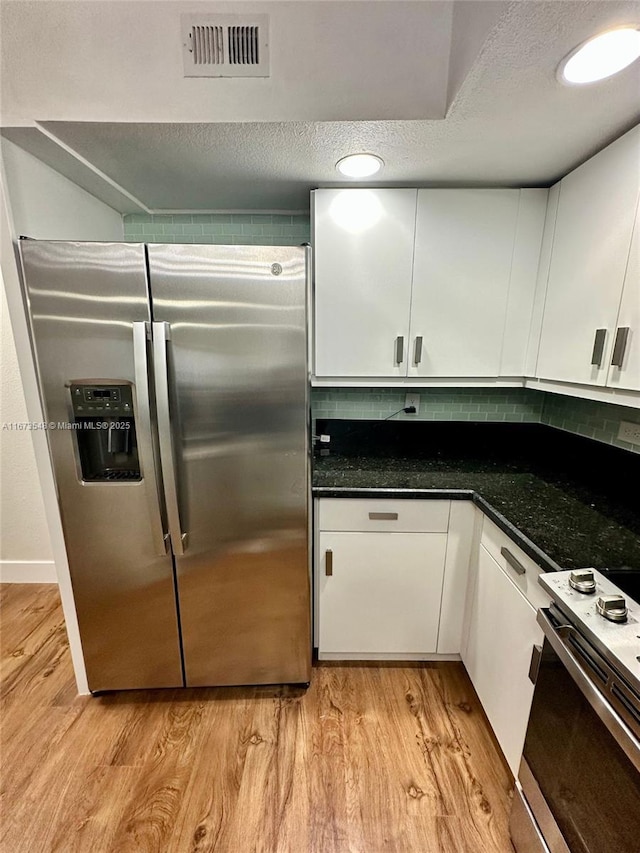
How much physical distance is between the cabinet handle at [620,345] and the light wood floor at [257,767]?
61.0 inches

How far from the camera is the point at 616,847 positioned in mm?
698

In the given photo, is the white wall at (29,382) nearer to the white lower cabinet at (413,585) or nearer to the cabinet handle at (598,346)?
the white lower cabinet at (413,585)

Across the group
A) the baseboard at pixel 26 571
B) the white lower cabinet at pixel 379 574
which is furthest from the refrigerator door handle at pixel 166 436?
the baseboard at pixel 26 571

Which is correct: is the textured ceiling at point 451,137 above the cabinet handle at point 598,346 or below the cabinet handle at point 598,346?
above

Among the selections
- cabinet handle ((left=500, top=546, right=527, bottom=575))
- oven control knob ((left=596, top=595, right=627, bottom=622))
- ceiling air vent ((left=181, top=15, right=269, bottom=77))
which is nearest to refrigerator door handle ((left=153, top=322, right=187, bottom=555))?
ceiling air vent ((left=181, top=15, right=269, bottom=77))

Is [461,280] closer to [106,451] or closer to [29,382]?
[106,451]

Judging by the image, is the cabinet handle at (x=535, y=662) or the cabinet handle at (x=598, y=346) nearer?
the cabinet handle at (x=535, y=662)

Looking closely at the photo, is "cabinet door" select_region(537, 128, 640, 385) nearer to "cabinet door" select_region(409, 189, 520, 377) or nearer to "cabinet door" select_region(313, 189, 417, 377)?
→ "cabinet door" select_region(409, 189, 520, 377)

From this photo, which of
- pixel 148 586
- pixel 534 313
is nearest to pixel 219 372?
pixel 148 586

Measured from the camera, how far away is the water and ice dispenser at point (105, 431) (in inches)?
50.1

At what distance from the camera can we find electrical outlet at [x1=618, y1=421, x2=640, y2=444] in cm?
140

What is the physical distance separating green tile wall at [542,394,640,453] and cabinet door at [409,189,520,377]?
0.46 metres

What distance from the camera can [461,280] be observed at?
1.58 metres

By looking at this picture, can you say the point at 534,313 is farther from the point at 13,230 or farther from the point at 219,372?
the point at 13,230
